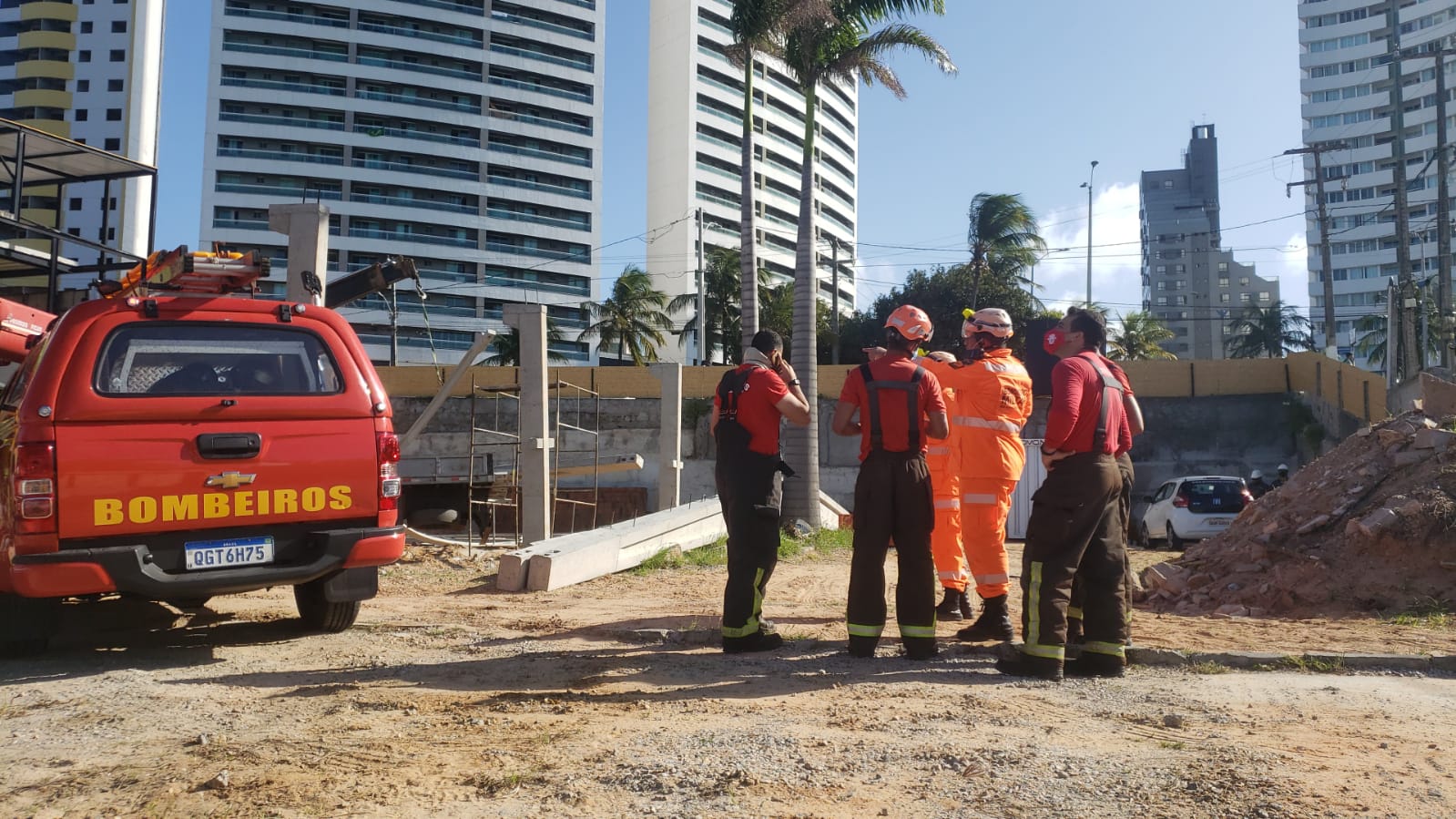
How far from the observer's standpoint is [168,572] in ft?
16.5

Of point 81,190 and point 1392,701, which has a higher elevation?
point 81,190

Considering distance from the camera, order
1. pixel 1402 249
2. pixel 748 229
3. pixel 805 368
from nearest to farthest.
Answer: pixel 805 368, pixel 748 229, pixel 1402 249

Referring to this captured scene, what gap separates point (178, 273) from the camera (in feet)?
20.1

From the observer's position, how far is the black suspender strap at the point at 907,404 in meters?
5.43

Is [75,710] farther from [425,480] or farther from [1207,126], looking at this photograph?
[1207,126]

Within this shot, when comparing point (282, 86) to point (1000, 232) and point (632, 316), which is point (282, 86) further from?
point (1000, 232)

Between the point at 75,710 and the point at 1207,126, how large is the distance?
132 m

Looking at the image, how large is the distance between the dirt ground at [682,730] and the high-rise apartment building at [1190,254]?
119 metres

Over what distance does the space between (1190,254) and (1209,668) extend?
124880 mm

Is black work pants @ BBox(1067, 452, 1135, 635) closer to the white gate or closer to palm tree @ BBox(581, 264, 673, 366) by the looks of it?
the white gate

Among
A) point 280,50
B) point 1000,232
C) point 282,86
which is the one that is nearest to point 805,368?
point 1000,232

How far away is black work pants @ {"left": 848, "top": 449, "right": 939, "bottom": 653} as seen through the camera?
534 cm

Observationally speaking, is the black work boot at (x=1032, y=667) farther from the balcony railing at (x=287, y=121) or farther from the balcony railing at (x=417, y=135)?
Answer: the balcony railing at (x=287, y=121)

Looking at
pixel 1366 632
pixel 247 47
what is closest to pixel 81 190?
pixel 247 47
